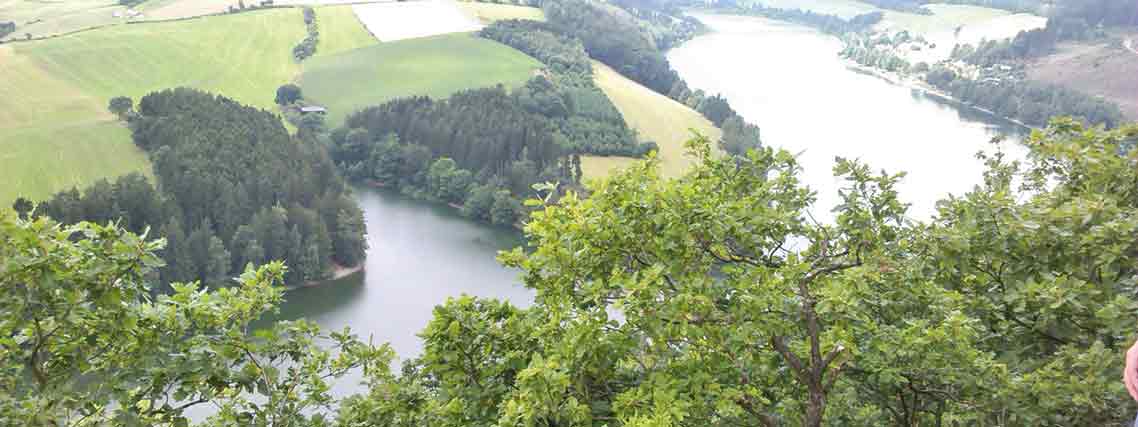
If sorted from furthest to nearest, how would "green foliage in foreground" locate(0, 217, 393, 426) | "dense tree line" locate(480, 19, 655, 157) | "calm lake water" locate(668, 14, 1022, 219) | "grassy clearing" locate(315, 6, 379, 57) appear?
"grassy clearing" locate(315, 6, 379, 57) < "dense tree line" locate(480, 19, 655, 157) < "calm lake water" locate(668, 14, 1022, 219) < "green foliage in foreground" locate(0, 217, 393, 426)

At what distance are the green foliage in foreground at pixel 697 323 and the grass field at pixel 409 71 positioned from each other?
81.3 metres

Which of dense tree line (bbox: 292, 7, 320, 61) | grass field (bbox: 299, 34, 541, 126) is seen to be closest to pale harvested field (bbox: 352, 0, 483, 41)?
grass field (bbox: 299, 34, 541, 126)

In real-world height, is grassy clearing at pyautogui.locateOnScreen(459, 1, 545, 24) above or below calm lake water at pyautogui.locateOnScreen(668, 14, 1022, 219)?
above

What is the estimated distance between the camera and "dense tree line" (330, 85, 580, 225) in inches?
2776

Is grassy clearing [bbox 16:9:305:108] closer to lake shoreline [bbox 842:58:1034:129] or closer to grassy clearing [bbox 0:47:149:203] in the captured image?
grassy clearing [bbox 0:47:149:203]

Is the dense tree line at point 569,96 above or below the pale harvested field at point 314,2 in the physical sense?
below

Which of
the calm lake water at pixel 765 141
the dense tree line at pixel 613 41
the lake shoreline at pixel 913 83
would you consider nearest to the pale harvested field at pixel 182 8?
the dense tree line at pixel 613 41

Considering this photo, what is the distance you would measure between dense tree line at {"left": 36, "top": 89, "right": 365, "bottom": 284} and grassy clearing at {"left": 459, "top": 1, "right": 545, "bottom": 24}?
5714cm

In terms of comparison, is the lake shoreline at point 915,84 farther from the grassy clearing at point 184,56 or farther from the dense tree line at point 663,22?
the grassy clearing at point 184,56

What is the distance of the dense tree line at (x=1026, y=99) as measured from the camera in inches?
3123

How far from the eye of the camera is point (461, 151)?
77438 mm

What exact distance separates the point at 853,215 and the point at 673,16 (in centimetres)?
16794

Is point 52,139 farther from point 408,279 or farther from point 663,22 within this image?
point 663,22

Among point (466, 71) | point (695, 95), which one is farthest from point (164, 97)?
point (695, 95)
